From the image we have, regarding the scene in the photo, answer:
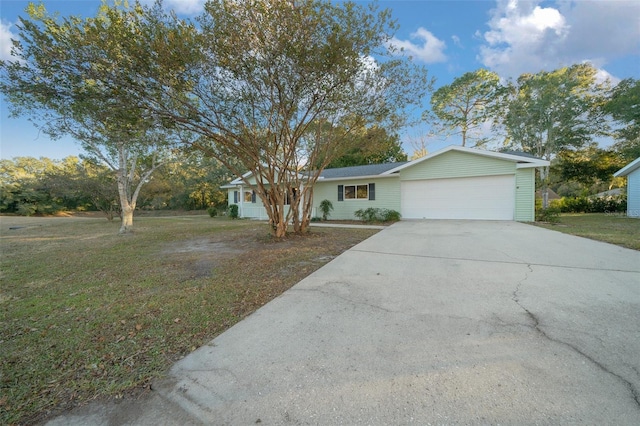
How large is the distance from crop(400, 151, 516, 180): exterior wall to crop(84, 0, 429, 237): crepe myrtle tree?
5.65 meters

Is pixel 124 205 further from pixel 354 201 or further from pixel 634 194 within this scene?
pixel 634 194

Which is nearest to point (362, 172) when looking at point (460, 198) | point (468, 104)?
point (460, 198)

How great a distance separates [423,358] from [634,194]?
68.1ft

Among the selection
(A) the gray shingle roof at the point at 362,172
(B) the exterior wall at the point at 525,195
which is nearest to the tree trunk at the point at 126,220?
(A) the gray shingle roof at the point at 362,172

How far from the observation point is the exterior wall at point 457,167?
38.6 feet

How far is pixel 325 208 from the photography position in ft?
50.6

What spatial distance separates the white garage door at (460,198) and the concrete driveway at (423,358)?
8569 mm

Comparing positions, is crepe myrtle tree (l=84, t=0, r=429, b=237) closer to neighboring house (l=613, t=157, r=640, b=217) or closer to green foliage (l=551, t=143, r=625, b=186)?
neighboring house (l=613, t=157, r=640, b=217)

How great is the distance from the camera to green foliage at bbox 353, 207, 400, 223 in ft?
43.9

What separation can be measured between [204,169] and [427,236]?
2673 cm

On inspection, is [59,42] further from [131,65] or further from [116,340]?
[116,340]

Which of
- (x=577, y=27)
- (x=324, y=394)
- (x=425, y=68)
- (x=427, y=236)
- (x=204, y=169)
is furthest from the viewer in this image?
(x=204, y=169)

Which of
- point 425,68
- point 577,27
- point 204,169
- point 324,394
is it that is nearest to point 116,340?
point 324,394

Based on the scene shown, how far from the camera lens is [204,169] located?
28.7m
